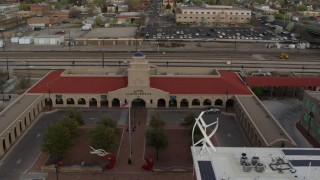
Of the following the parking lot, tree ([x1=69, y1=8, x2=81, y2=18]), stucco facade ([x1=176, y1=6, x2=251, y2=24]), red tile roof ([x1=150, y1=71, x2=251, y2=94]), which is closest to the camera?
red tile roof ([x1=150, y1=71, x2=251, y2=94])

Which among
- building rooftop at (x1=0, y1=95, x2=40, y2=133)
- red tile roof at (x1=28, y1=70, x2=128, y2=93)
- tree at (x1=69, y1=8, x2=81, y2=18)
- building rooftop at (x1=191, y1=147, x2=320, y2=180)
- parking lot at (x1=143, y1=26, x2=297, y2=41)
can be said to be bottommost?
building rooftop at (x1=0, y1=95, x2=40, y2=133)

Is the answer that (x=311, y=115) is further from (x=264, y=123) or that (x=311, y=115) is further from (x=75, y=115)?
(x=75, y=115)

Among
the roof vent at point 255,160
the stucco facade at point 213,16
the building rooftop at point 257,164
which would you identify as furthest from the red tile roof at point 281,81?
the stucco facade at point 213,16

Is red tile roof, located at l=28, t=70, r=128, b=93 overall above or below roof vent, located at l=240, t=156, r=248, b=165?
below

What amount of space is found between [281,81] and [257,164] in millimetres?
42367

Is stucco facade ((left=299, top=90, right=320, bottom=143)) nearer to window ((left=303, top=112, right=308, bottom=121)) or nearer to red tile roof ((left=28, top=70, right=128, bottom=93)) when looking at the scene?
window ((left=303, top=112, right=308, bottom=121))

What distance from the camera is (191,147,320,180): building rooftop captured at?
88.7 feet

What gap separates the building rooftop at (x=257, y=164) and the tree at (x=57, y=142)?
1823 cm

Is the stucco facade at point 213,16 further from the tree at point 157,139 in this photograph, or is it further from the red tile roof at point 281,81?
the tree at point 157,139

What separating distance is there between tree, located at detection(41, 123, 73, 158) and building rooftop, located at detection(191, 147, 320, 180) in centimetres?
1823

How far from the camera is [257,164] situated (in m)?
27.7

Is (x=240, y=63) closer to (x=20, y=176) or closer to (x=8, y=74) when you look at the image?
(x=8, y=74)

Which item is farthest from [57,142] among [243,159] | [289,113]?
[289,113]

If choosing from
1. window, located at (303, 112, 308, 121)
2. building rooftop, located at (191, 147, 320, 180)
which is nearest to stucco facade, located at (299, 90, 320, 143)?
window, located at (303, 112, 308, 121)
